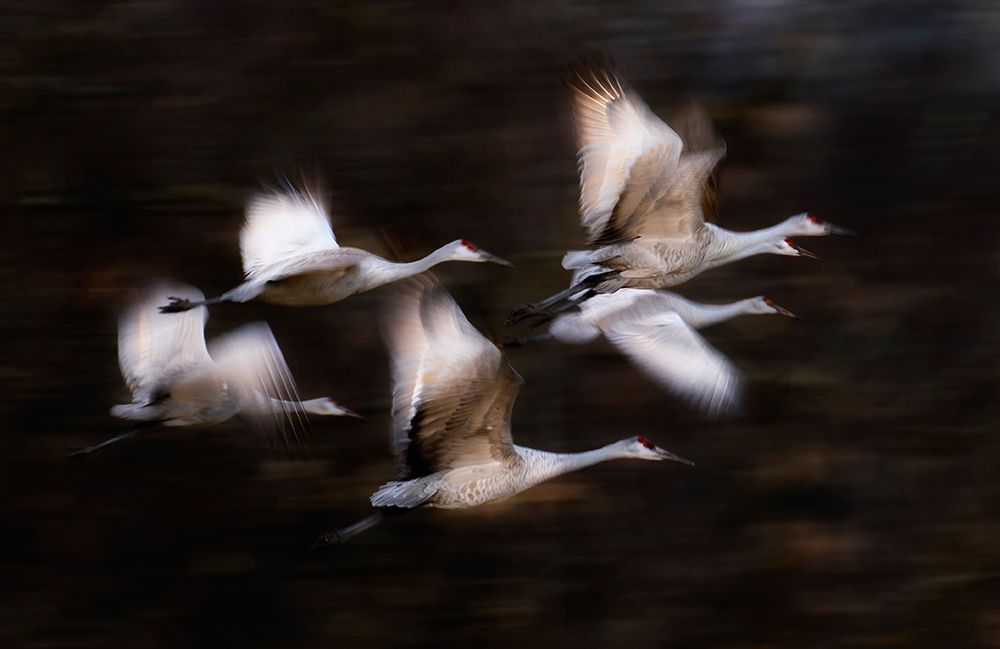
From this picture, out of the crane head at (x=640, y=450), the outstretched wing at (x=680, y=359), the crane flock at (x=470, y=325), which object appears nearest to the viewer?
the crane flock at (x=470, y=325)

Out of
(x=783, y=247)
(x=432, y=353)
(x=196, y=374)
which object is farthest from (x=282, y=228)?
(x=783, y=247)

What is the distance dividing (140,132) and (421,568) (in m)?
2.47

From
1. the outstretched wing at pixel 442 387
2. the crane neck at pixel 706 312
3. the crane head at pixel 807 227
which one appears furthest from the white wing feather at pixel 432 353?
the crane head at pixel 807 227

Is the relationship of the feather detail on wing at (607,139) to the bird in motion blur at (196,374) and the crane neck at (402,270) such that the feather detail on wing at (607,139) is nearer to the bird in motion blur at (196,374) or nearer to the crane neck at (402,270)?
the crane neck at (402,270)

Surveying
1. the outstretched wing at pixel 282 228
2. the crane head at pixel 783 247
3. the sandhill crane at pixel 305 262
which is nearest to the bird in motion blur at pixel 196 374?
the sandhill crane at pixel 305 262

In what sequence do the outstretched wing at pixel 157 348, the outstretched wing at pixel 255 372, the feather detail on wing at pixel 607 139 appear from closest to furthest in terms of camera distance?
the feather detail on wing at pixel 607 139 < the outstretched wing at pixel 255 372 < the outstretched wing at pixel 157 348

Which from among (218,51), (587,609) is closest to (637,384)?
(587,609)

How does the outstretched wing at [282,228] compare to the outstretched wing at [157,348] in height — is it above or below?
above

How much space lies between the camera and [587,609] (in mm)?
6852

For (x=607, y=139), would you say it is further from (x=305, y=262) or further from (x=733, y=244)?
(x=305, y=262)

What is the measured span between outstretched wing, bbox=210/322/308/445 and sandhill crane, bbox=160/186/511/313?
5.7 inches

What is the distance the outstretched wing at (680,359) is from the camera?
15.0 ft

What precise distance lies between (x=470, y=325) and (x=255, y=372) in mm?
835

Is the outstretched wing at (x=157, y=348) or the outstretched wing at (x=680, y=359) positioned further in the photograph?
the outstretched wing at (x=157, y=348)
